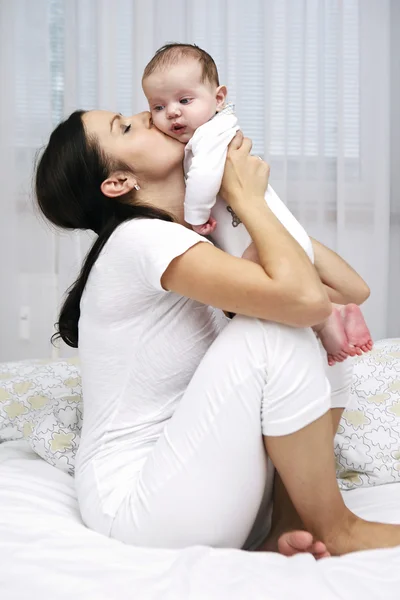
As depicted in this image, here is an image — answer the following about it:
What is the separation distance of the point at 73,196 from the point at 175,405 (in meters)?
0.47

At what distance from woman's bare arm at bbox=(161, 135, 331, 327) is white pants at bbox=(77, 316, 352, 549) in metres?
0.04

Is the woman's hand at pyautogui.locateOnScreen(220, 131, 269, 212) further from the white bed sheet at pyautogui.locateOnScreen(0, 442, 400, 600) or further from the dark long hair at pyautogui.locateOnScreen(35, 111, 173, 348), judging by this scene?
the white bed sheet at pyautogui.locateOnScreen(0, 442, 400, 600)

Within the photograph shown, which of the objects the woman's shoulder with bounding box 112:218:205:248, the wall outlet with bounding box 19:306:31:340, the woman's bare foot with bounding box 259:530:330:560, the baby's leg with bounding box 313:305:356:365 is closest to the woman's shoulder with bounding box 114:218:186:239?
the woman's shoulder with bounding box 112:218:205:248

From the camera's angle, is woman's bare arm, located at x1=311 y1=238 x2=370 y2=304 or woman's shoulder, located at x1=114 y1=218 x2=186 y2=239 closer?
woman's shoulder, located at x1=114 y1=218 x2=186 y2=239

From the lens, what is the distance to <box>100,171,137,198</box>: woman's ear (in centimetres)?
150

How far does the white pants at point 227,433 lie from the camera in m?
1.25

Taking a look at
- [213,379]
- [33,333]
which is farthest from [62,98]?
[213,379]

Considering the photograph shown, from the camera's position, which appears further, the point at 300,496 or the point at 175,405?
the point at 175,405

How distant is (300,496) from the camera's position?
1307mm

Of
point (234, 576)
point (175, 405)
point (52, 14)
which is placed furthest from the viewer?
point (52, 14)

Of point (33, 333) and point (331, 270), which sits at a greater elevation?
point (331, 270)

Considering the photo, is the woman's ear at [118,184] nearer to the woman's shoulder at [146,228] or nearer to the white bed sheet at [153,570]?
the woman's shoulder at [146,228]

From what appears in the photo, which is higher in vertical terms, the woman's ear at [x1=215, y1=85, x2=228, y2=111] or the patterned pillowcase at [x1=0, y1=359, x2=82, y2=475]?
the woman's ear at [x1=215, y1=85, x2=228, y2=111]

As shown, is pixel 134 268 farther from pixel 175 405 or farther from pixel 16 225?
pixel 16 225
